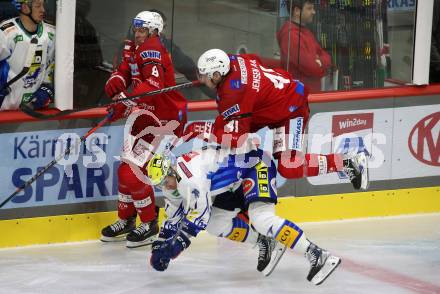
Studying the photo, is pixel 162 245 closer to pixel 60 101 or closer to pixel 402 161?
pixel 60 101

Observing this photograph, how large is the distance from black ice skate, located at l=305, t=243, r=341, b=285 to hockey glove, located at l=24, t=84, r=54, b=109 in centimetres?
188

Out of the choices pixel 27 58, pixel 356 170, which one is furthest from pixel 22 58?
pixel 356 170

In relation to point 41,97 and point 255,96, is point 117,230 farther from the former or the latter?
point 255,96

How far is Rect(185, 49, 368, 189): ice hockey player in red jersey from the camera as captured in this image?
6.21m

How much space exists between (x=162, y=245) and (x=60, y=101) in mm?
1351

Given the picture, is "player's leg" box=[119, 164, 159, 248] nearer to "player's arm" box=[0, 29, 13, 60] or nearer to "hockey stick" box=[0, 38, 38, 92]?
"hockey stick" box=[0, 38, 38, 92]

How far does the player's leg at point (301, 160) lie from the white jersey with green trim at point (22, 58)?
1.48 metres

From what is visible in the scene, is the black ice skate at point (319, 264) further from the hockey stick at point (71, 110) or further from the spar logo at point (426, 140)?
the spar logo at point (426, 140)

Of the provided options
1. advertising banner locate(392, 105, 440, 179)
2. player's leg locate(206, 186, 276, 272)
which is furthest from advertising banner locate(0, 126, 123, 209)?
advertising banner locate(392, 105, 440, 179)

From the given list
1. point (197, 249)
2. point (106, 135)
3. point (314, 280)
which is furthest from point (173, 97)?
point (314, 280)

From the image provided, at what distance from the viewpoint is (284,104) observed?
21.2 feet

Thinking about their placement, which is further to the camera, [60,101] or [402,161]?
[402,161]

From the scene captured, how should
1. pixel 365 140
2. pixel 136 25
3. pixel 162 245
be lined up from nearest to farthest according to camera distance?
pixel 162 245, pixel 136 25, pixel 365 140

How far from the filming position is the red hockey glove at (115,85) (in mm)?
6883
